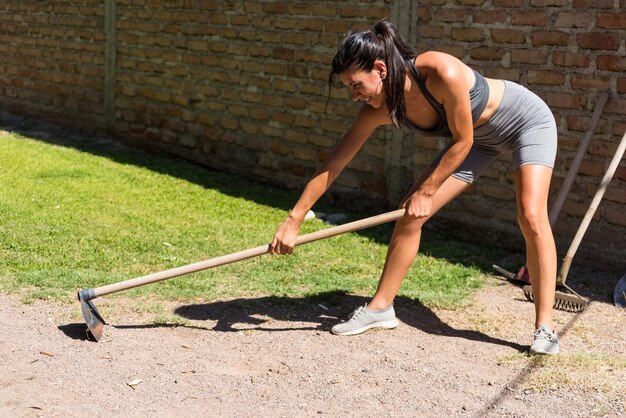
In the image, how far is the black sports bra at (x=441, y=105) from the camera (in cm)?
430

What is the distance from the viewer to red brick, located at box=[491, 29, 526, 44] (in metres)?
6.50

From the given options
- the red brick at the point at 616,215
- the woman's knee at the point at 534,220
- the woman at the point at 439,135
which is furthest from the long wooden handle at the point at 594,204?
the woman's knee at the point at 534,220

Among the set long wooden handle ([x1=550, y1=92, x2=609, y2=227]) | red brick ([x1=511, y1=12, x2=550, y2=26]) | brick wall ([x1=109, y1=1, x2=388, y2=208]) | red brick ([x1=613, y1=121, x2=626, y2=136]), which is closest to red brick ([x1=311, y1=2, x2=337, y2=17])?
brick wall ([x1=109, y1=1, x2=388, y2=208])

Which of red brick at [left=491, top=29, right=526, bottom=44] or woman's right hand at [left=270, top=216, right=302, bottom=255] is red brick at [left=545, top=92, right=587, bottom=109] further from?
woman's right hand at [left=270, top=216, right=302, bottom=255]

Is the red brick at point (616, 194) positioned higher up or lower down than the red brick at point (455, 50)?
lower down

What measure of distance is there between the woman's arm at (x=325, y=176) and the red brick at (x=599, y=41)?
2166 millimetres

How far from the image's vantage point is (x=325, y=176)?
468 cm

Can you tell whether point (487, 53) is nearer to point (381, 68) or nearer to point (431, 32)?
point (431, 32)

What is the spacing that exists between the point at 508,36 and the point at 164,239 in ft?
9.07

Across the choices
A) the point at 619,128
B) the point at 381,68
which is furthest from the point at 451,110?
the point at 619,128

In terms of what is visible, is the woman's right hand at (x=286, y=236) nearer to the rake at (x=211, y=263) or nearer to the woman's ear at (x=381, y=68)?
the rake at (x=211, y=263)

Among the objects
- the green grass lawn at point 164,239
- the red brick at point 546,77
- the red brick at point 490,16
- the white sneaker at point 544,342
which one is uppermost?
the red brick at point 490,16

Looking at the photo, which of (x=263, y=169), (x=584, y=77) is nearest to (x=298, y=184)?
(x=263, y=169)

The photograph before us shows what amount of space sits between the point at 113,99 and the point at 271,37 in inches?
103
